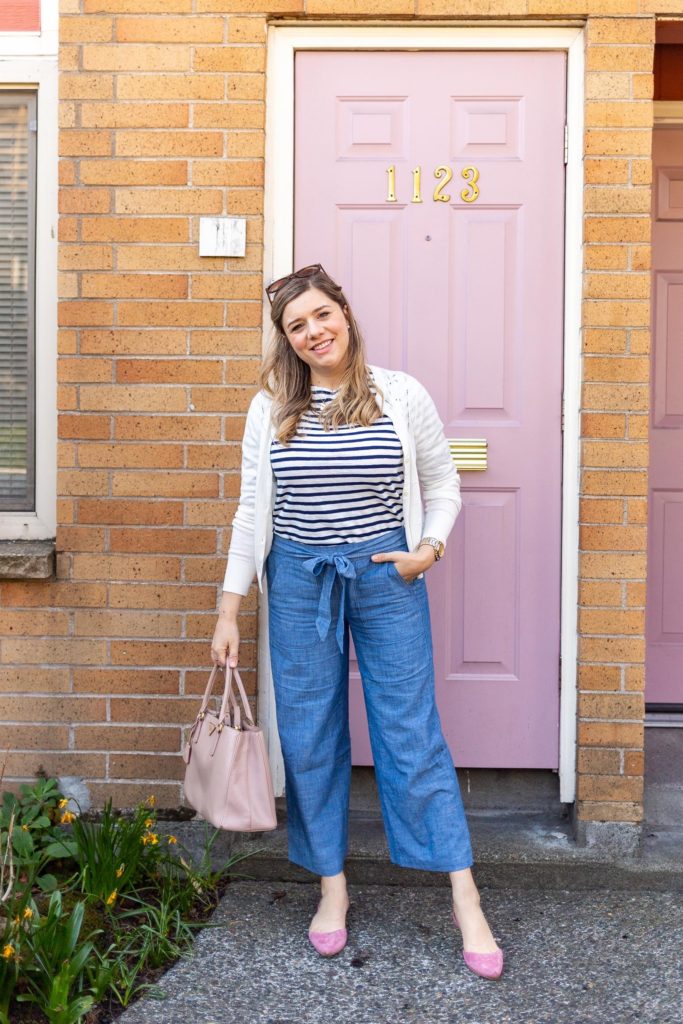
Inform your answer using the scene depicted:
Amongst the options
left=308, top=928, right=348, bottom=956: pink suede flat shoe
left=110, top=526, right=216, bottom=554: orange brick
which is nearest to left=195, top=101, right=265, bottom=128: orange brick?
left=110, top=526, right=216, bottom=554: orange brick

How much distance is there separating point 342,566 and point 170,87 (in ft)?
6.15

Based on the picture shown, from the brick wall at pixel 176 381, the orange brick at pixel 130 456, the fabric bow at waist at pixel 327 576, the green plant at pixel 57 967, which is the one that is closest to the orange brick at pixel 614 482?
the brick wall at pixel 176 381

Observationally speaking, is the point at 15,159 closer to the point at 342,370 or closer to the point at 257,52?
the point at 257,52

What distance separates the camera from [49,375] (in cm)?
391

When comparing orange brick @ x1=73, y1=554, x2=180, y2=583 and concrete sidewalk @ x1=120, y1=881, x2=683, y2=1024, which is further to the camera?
orange brick @ x1=73, y1=554, x2=180, y2=583

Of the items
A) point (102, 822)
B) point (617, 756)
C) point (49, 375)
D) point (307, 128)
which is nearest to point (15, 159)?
point (49, 375)

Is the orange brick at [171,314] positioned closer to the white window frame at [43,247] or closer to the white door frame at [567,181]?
the white door frame at [567,181]

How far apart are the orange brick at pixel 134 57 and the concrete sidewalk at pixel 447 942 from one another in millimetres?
2651

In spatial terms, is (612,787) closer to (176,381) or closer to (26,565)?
(176,381)

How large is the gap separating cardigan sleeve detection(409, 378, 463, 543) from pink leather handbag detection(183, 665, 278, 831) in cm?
73

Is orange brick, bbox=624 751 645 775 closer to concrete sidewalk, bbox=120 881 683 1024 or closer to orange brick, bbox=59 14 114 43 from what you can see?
concrete sidewalk, bbox=120 881 683 1024

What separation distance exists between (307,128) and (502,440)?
129 centimetres

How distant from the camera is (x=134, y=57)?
371cm

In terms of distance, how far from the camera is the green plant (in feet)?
8.77
